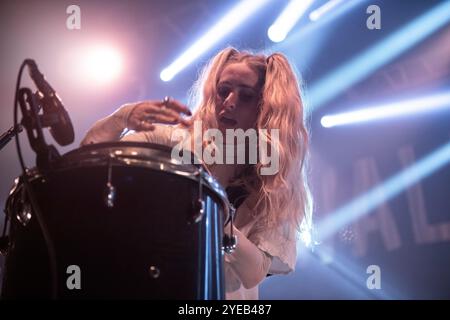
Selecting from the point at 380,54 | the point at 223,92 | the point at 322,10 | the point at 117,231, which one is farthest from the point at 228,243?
the point at 380,54

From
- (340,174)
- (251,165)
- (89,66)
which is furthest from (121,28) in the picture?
(251,165)

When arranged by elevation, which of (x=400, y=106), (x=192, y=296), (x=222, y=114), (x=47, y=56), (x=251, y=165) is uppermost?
(x=47, y=56)

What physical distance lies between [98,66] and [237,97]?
186 centimetres

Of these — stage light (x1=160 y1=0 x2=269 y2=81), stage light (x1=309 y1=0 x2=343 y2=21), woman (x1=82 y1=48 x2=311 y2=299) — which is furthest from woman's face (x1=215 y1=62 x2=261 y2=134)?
stage light (x1=309 y1=0 x2=343 y2=21)

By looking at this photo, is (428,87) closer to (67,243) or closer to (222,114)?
(222,114)

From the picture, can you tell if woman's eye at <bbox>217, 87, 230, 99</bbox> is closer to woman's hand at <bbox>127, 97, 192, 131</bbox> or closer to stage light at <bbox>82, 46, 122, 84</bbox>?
woman's hand at <bbox>127, 97, 192, 131</bbox>

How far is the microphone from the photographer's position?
1164mm

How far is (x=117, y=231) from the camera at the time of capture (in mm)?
1056

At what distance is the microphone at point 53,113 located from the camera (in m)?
1.16

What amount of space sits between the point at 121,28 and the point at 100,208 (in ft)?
9.37

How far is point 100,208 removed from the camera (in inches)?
42.1

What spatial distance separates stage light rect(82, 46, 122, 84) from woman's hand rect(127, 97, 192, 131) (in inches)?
97.3

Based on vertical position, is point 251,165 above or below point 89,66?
below

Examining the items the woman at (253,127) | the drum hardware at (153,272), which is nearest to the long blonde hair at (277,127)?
the woman at (253,127)
